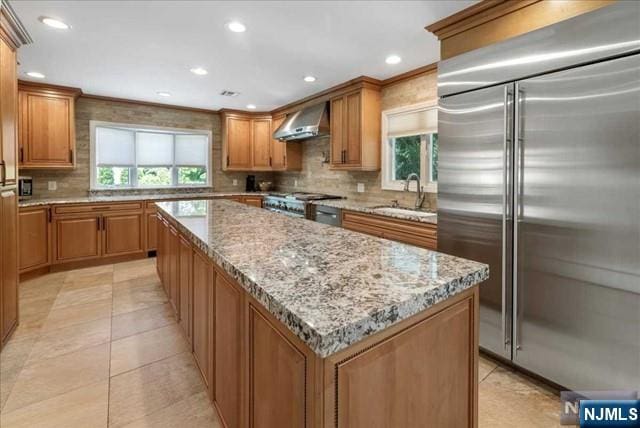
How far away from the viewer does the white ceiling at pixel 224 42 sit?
96.6 inches

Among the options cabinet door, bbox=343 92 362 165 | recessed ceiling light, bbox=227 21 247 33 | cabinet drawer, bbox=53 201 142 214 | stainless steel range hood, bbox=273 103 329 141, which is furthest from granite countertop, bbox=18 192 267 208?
recessed ceiling light, bbox=227 21 247 33

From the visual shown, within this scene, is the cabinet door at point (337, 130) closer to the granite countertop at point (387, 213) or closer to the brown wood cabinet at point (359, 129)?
the brown wood cabinet at point (359, 129)

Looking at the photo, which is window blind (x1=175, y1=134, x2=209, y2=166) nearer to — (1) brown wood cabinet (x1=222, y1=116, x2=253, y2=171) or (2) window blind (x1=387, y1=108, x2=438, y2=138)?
(1) brown wood cabinet (x1=222, y1=116, x2=253, y2=171)

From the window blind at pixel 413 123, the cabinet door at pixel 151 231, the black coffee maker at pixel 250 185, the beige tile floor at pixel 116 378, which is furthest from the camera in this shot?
the black coffee maker at pixel 250 185

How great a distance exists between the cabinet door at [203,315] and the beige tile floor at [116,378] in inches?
9.9

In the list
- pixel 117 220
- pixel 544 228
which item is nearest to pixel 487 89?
pixel 544 228

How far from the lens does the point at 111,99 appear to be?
5.11m

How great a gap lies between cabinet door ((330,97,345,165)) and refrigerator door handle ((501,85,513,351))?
2539 mm

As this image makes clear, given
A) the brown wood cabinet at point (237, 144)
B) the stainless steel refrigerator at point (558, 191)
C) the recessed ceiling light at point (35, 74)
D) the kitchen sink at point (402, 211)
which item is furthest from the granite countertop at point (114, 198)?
the stainless steel refrigerator at point (558, 191)

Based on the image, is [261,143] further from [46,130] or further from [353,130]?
[46,130]

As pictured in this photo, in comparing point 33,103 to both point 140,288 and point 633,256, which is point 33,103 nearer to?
point 140,288

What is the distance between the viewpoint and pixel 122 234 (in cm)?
481

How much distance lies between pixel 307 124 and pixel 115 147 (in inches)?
123

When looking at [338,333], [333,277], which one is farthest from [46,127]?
[338,333]
